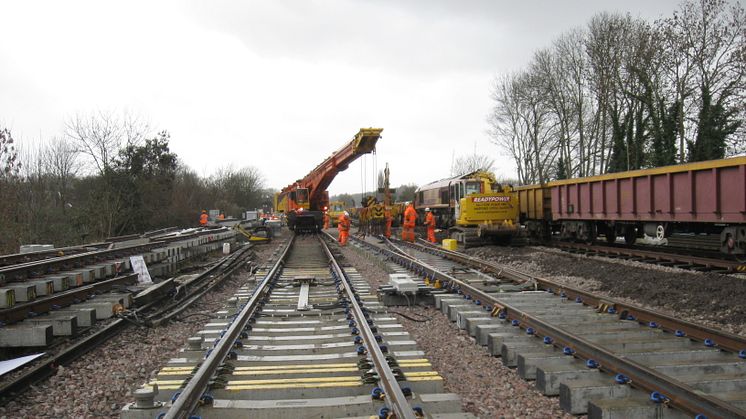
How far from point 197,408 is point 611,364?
325 centimetres

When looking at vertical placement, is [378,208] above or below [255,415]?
above

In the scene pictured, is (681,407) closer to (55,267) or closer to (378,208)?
(55,267)

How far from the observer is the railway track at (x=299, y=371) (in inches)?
147

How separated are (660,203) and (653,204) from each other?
30cm

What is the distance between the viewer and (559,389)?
4.18 m

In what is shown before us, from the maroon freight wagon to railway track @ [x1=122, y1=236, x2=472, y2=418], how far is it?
8106mm

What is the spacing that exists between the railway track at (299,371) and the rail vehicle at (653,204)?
8.13 m

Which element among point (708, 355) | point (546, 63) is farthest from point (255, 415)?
point (546, 63)

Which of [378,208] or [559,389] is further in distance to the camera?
[378,208]

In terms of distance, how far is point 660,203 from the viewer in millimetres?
13055

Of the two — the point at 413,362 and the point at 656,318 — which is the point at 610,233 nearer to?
the point at 656,318

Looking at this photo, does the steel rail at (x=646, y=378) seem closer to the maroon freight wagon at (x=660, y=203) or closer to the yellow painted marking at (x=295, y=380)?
the yellow painted marking at (x=295, y=380)

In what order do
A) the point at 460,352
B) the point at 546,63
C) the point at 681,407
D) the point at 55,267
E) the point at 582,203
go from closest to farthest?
the point at 681,407, the point at 460,352, the point at 55,267, the point at 582,203, the point at 546,63

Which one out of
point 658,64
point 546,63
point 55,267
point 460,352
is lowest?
point 460,352
